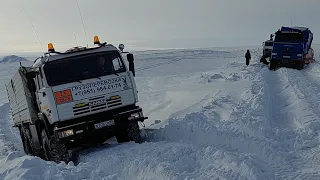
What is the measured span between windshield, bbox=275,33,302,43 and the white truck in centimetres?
2059

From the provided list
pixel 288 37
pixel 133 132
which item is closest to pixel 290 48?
pixel 288 37

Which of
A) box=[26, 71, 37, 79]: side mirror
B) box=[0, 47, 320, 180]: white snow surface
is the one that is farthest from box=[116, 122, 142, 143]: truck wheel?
box=[26, 71, 37, 79]: side mirror

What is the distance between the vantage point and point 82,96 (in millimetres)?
8102

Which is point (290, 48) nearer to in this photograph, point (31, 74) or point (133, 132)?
point (133, 132)

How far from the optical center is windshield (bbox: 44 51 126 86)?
8.18 metres

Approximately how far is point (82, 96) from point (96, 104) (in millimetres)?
361

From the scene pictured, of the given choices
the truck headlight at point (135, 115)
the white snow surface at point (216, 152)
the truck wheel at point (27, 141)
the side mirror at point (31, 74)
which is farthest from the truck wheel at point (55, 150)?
the truck wheel at point (27, 141)

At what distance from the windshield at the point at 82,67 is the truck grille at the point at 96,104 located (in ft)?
1.82

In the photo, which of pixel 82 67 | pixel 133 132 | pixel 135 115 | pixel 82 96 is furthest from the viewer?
pixel 133 132

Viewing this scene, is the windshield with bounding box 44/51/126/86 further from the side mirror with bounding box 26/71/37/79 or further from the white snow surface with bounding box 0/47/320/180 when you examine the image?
the white snow surface with bounding box 0/47/320/180

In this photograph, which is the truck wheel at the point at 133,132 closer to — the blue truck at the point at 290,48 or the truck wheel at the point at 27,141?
the truck wheel at the point at 27,141

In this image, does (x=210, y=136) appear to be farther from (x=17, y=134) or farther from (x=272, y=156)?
(x=17, y=134)

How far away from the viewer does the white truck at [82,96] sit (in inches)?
316

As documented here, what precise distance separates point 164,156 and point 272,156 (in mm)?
1906
